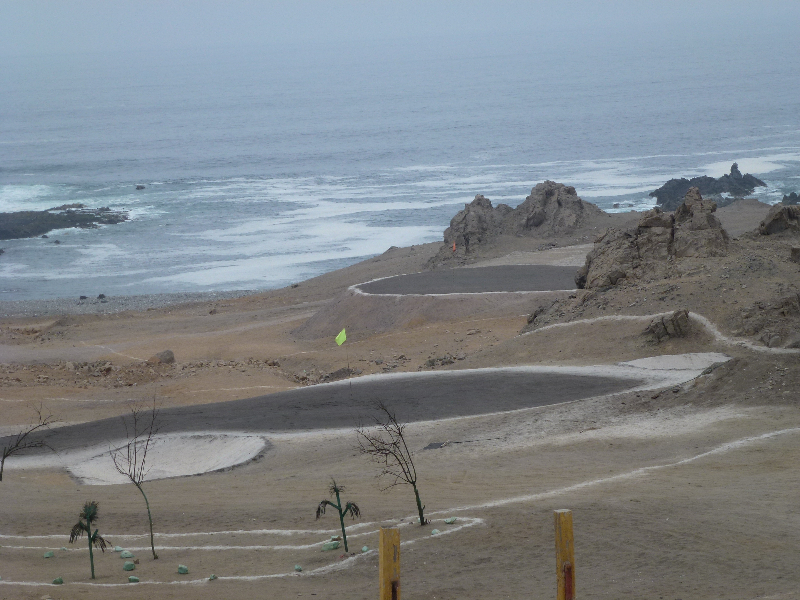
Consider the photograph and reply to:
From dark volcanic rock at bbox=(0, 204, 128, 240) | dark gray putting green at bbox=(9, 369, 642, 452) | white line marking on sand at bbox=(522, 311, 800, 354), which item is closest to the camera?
dark gray putting green at bbox=(9, 369, 642, 452)

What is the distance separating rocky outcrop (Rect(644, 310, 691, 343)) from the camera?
27031 millimetres

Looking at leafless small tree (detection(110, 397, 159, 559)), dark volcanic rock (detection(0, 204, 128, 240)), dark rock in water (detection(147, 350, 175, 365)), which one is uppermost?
dark volcanic rock (detection(0, 204, 128, 240))

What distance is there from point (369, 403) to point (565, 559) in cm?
1617

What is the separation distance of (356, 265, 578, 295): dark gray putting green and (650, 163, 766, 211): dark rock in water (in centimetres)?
3153

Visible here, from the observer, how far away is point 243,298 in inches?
2108

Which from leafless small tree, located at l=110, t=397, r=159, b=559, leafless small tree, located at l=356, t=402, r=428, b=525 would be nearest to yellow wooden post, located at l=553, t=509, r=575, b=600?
leafless small tree, located at l=356, t=402, r=428, b=525

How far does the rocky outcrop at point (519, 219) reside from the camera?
5369 cm

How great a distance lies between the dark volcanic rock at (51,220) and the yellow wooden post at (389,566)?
240ft

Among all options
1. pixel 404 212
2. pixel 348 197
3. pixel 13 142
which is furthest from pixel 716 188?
pixel 13 142

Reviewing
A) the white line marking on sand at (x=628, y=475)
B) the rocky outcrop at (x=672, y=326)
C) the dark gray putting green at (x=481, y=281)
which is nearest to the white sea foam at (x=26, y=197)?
the dark gray putting green at (x=481, y=281)

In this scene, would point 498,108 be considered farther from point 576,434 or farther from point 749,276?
point 576,434

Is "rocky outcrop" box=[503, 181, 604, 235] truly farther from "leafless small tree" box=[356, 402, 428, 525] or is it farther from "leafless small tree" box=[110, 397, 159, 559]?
"leafless small tree" box=[356, 402, 428, 525]

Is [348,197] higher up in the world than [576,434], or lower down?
higher up

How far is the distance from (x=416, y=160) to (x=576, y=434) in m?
95.1
